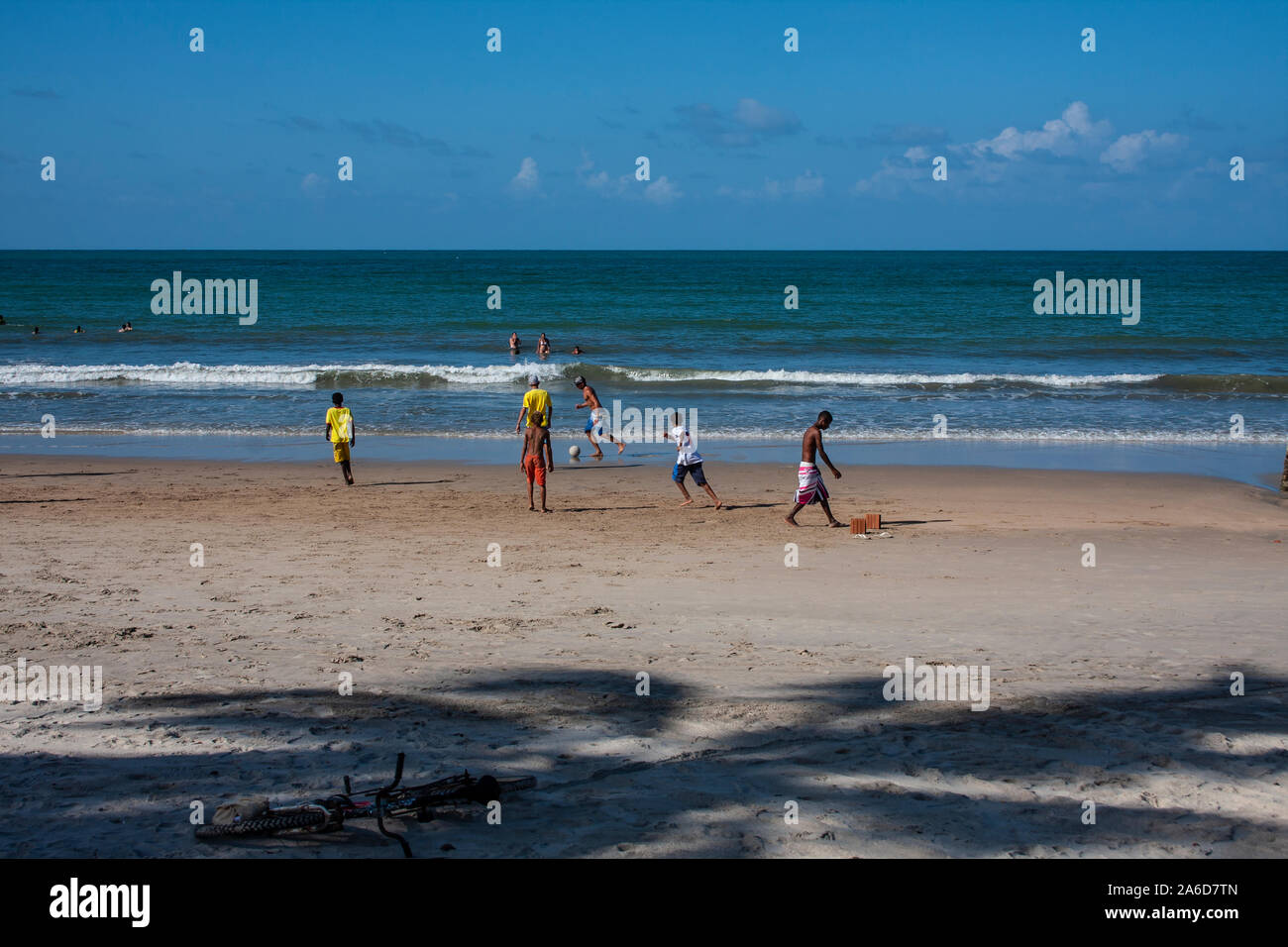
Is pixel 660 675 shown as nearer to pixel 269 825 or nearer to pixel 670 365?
pixel 269 825

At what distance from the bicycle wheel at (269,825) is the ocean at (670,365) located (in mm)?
15865

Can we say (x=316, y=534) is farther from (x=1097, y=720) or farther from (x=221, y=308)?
(x=221, y=308)

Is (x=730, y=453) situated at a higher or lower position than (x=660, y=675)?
higher

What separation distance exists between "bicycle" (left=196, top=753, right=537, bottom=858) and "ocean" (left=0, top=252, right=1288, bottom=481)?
51.0ft

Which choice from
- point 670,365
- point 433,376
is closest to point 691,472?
point 433,376

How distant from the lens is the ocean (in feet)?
74.8

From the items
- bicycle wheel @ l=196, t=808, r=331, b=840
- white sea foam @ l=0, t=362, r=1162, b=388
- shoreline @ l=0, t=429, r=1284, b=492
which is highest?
Result: white sea foam @ l=0, t=362, r=1162, b=388

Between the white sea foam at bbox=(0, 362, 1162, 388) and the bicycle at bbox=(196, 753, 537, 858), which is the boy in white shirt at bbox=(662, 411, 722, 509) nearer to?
the bicycle at bbox=(196, 753, 537, 858)

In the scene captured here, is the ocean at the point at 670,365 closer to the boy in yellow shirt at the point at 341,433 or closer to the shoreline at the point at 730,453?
the shoreline at the point at 730,453

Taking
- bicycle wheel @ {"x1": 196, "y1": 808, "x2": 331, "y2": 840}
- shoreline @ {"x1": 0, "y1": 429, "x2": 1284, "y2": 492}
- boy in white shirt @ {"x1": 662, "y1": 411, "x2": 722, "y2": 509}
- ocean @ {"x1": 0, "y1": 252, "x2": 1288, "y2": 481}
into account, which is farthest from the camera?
ocean @ {"x1": 0, "y1": 252, "x2": 1288, "y2": 481}

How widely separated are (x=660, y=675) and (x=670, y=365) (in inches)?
1133

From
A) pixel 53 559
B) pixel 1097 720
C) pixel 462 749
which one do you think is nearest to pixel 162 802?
pixel 462 749

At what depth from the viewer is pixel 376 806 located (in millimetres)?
4621


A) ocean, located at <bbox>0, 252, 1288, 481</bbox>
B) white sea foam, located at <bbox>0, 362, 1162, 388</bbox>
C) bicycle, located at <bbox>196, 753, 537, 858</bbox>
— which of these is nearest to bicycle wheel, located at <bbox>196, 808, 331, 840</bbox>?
bicycle, located at <bbox>196, 753, 537, 858</bbox>
